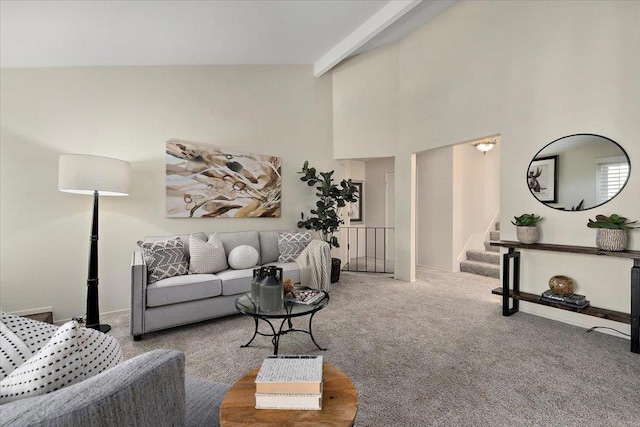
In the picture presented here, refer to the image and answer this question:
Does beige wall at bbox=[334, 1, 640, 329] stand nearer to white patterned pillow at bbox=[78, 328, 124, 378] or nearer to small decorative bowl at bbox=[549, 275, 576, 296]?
small decorative bowl at bbox=[549, 275, 576, 296]

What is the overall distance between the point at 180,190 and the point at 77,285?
60.7 inches

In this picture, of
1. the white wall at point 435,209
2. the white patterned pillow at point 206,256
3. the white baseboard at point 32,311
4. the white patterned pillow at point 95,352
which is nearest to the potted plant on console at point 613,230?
the white wall at point 435,209

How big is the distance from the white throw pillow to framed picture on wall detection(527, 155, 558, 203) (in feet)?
11.1

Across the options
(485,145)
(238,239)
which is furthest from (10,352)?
(485,145)

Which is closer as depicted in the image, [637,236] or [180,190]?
[637,236]

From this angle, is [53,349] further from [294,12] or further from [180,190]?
[294,12]

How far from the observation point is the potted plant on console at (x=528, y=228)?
11.0 ft

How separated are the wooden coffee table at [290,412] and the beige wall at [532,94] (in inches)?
129

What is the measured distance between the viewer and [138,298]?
2.77 m

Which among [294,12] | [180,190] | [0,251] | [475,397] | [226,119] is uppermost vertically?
[294,12]

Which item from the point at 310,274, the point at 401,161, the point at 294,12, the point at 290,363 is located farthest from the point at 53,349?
the point at 401,161

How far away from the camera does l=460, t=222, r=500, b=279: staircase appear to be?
207 inches

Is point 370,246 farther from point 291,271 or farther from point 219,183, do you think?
point 219,183

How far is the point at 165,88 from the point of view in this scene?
3896mm
